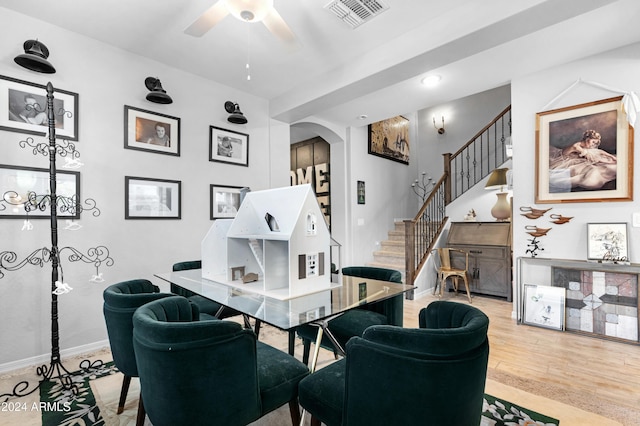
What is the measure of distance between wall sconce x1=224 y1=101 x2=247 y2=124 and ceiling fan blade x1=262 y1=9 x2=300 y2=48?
5.63ft

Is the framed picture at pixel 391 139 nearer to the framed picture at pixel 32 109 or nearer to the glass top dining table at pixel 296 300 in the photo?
the glass top dining table at pixel 296 300

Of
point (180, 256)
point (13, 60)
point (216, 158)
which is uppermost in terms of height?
point (13, 60)

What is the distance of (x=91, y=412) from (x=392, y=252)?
494cm

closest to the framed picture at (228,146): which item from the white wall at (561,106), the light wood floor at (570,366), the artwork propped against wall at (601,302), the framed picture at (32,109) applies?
the framed picture at (32,109)

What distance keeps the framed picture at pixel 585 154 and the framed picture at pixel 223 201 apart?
148 inches

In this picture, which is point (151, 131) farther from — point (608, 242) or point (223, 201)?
point (608, 242)

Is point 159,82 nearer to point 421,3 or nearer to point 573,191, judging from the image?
point 421,3

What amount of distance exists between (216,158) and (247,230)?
213 centimetres

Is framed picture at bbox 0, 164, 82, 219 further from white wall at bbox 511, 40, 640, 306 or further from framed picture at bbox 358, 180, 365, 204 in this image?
white wall at bbox 511, 40, 640, 306

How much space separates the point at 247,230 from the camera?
2.12m

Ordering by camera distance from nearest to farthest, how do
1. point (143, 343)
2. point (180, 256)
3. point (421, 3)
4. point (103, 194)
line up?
1. point (143, 343)
2. point (421, 3)
3. point (103, 194)
4. point (180, 256)

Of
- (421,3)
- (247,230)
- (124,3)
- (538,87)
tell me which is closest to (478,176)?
(538,87)

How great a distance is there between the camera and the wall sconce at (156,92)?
10.5 feet

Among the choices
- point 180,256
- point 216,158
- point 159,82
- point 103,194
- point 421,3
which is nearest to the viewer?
point 421,3
